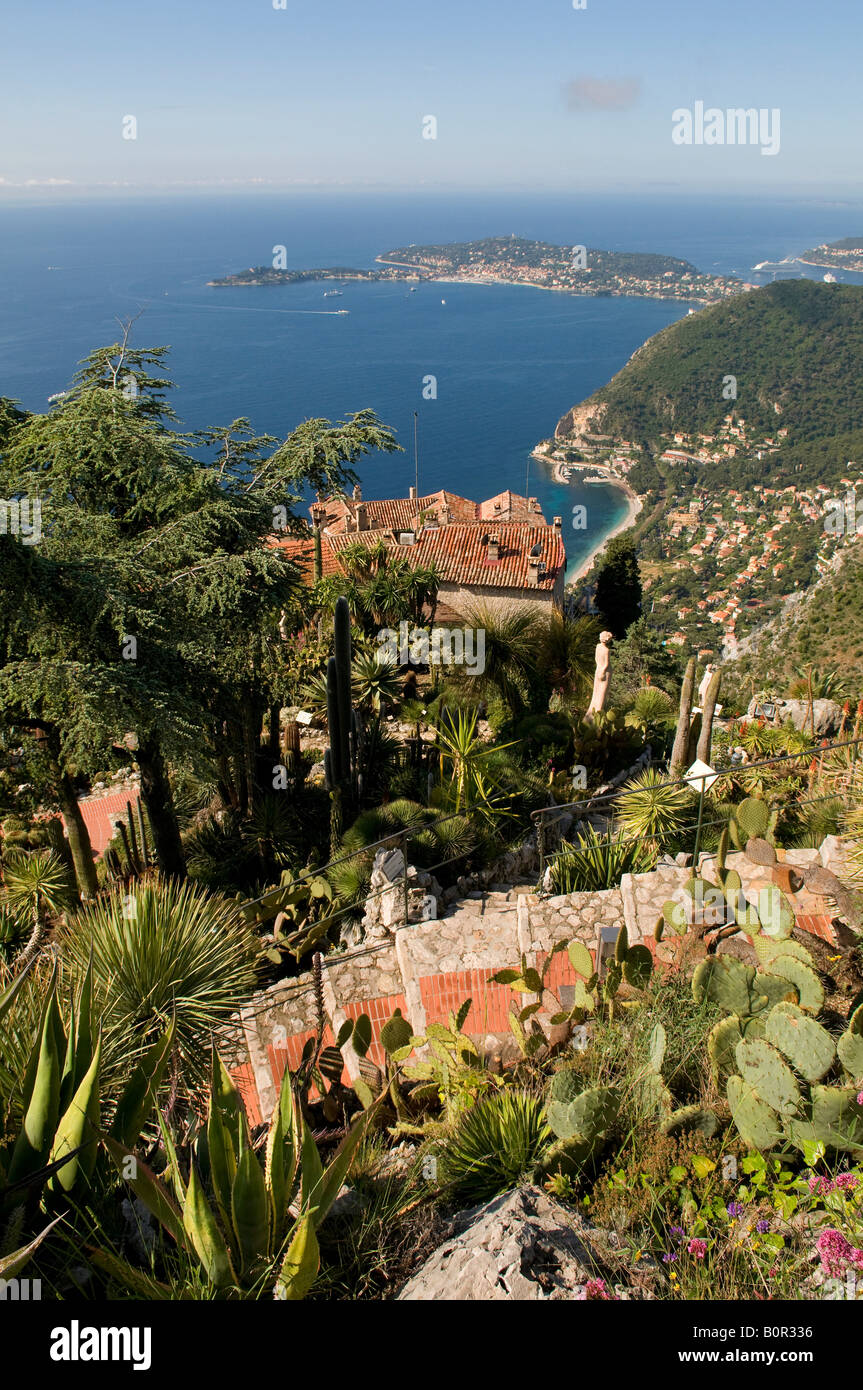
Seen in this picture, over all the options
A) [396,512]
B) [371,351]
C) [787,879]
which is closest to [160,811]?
[787,879]

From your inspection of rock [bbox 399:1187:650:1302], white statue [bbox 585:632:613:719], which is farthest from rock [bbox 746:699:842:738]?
rock [bbox 399:1187:650:1302]

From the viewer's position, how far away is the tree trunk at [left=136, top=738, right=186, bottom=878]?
8.43m

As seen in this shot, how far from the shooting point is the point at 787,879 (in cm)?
625

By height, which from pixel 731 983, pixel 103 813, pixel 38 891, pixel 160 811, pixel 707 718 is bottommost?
pixel 103 813

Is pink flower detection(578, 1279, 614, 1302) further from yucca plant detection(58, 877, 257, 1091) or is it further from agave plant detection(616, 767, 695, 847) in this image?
agave plant detection(616, 767, 695, 847)

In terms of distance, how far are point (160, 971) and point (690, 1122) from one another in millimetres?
2997

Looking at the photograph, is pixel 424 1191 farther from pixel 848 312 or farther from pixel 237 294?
pixel 237 294

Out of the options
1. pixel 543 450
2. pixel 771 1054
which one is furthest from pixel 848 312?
pixel 771 1054

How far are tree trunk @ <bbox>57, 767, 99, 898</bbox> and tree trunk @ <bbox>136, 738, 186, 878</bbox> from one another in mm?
671

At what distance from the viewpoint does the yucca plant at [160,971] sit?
4.64 m

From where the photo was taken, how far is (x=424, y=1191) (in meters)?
3.64

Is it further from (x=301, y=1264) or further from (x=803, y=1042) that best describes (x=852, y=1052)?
(x=301, y=1264)

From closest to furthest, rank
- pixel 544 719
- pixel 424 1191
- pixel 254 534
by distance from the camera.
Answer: pixel 424 1191 → pixel 254 534 → pixel 544 719
